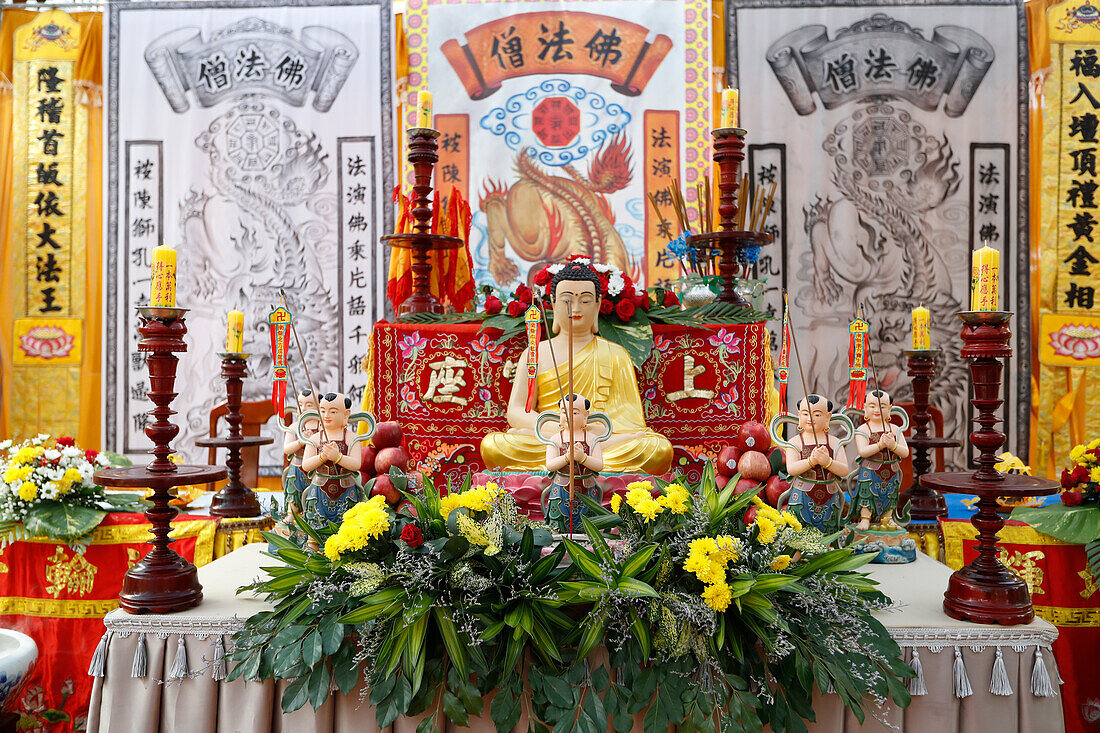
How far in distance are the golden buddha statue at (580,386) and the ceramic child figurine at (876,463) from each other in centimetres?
60

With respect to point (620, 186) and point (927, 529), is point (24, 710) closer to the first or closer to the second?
point (927, 529)

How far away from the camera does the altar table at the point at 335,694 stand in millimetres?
1757

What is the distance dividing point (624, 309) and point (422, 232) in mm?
862

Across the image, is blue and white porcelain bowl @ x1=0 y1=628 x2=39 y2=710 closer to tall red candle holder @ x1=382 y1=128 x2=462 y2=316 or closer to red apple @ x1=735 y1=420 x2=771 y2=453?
tall red candle holder @ x1=382 y1=128 x2=462 y2=316

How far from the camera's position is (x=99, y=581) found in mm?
2852

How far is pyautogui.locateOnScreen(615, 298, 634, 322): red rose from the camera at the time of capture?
2969mm

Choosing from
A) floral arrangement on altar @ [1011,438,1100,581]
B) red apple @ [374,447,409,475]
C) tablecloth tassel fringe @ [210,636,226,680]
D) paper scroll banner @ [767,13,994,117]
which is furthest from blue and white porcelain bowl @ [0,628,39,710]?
paper scroll banner @ [767,13,994,117]

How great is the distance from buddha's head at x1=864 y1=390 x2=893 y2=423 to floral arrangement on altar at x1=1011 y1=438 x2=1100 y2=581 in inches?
25.0

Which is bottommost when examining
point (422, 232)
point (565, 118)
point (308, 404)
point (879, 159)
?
point (308, 404)

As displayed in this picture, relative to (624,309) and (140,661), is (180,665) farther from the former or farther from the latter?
(624,309)

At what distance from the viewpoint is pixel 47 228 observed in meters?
4.72

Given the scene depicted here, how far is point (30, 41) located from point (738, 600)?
5.25 metres

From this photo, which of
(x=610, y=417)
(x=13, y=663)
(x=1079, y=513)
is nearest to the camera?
(x=13, y=663)

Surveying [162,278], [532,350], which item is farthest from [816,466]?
[162,278]
